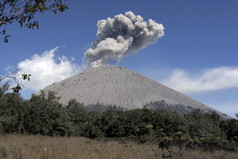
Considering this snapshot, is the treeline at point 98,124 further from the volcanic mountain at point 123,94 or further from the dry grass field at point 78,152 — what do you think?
the volcanic mountain at point 123,94

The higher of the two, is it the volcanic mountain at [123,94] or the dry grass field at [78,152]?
the volcanic mountain at [123,94]

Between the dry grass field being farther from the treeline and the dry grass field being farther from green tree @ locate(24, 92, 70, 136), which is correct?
green tree @ locate(24, 92, 70, 136)

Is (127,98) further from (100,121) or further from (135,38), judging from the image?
(100,121)

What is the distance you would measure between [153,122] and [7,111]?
70.5 ft

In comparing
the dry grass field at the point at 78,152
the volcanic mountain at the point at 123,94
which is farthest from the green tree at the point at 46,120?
the volcanic mountain at the point at 123,94

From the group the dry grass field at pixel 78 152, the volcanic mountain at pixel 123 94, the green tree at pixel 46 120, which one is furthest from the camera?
the volcanic mountain at pixel 123 94

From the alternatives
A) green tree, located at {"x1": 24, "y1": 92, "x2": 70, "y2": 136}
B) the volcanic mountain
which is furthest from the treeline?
the volcanic mountain

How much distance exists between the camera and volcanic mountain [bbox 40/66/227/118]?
516ft

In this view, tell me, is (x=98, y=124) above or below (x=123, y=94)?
below

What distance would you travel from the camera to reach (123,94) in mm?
173000

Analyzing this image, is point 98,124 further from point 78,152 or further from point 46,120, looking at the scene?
point 78,152

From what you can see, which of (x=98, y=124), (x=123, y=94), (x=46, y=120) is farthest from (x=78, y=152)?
(x=123, y=94)

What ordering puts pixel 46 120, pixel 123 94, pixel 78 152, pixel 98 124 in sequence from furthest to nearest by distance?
1. pixel 123 94
2. pixel 98 124
3. pixel 46 120
4. pixel 78 152

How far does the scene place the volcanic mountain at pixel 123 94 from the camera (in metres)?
157
